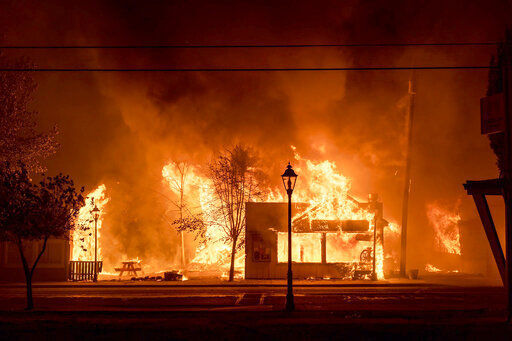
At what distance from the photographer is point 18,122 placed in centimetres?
2906

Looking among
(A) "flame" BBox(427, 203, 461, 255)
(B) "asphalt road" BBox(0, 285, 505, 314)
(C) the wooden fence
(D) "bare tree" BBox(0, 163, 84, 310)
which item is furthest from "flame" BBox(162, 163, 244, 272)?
(A) "flame" BBox(427, 203, 461, 255)

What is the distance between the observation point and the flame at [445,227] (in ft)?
128

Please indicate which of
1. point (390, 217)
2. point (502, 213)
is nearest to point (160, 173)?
point (390, 217)

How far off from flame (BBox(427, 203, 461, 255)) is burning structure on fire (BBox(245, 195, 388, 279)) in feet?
37.4

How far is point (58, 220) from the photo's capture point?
17.4 metres

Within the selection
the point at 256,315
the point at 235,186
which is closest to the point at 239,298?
the point at 256,315

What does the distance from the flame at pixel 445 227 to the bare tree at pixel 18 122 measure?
3060 cm

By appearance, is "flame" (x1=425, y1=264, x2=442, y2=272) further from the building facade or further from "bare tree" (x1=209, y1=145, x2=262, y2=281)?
"bare tree" (x1=209, y1=145, x2=262, y2=281)

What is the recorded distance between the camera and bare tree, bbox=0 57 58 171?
28.5 meters

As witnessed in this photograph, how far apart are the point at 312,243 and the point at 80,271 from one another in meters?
14.6

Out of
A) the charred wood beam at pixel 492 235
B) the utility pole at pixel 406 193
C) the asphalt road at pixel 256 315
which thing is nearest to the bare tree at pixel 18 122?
the asphalt road at pixel 256 315

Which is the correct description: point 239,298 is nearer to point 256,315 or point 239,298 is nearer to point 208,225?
point 256,315

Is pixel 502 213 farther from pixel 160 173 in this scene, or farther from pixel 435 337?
pixel 160 173

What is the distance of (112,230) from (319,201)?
23141mm
